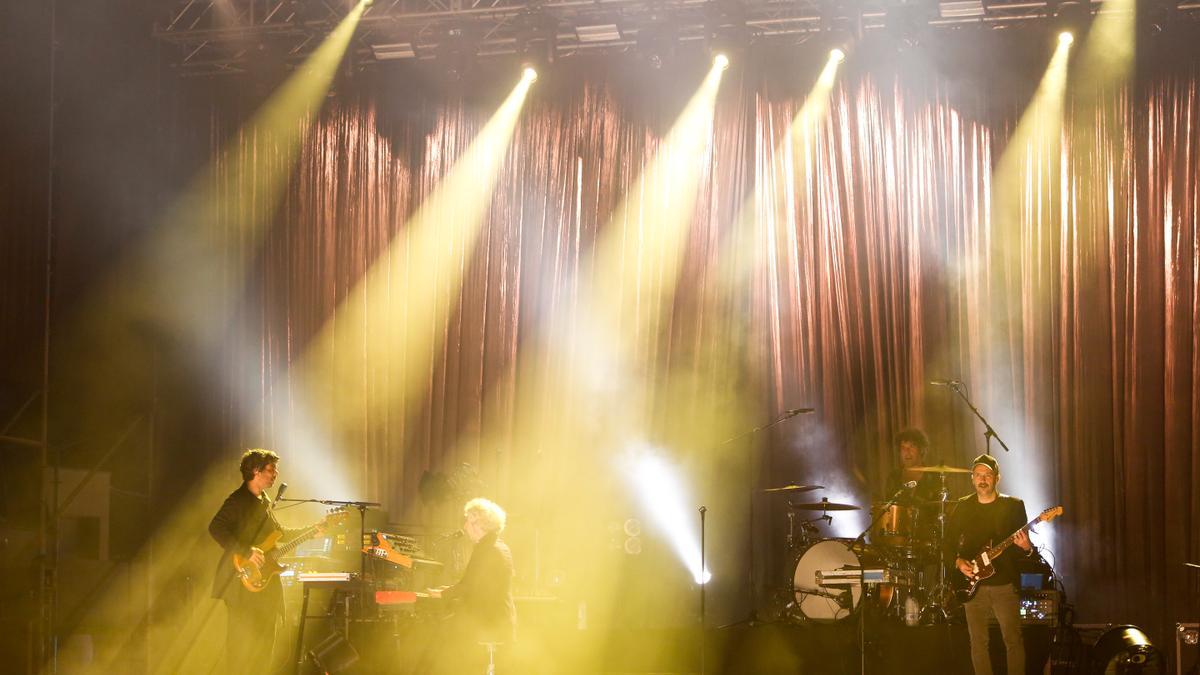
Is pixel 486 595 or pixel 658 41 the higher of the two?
pixel 658 41

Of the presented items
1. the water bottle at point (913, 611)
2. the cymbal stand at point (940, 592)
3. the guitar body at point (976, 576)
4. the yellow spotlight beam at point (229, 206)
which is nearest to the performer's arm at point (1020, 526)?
the guitar body at point (976, 576)

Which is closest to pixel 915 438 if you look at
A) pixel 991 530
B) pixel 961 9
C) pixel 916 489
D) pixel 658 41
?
pixel 916 489

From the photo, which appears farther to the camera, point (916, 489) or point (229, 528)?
point (916, 489)

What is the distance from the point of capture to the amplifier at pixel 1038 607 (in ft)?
26.1

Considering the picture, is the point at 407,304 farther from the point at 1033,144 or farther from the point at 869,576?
the point at 1033,144

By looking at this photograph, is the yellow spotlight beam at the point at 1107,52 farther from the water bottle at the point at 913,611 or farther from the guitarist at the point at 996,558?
the water bottle at the point at 913,611

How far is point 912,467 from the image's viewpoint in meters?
9.15

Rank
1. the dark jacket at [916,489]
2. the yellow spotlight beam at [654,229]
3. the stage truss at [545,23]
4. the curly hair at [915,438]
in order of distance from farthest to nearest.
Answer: the yellow spotlight beam at [654,229] < the stage truss at [545,23] < the curly hair at [915,438] < the dark jacket at [916,489]

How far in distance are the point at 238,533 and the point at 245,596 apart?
387mm

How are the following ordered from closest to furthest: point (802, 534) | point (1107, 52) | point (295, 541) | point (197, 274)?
point (295, 541), point (802, 534), point (1107, 52), point (197, 274)

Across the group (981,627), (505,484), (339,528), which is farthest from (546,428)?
(981,627)

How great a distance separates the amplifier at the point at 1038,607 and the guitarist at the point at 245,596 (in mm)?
4846

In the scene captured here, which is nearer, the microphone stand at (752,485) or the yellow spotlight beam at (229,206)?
the microphone stand at (752,485)

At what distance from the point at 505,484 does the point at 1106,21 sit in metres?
6.58
